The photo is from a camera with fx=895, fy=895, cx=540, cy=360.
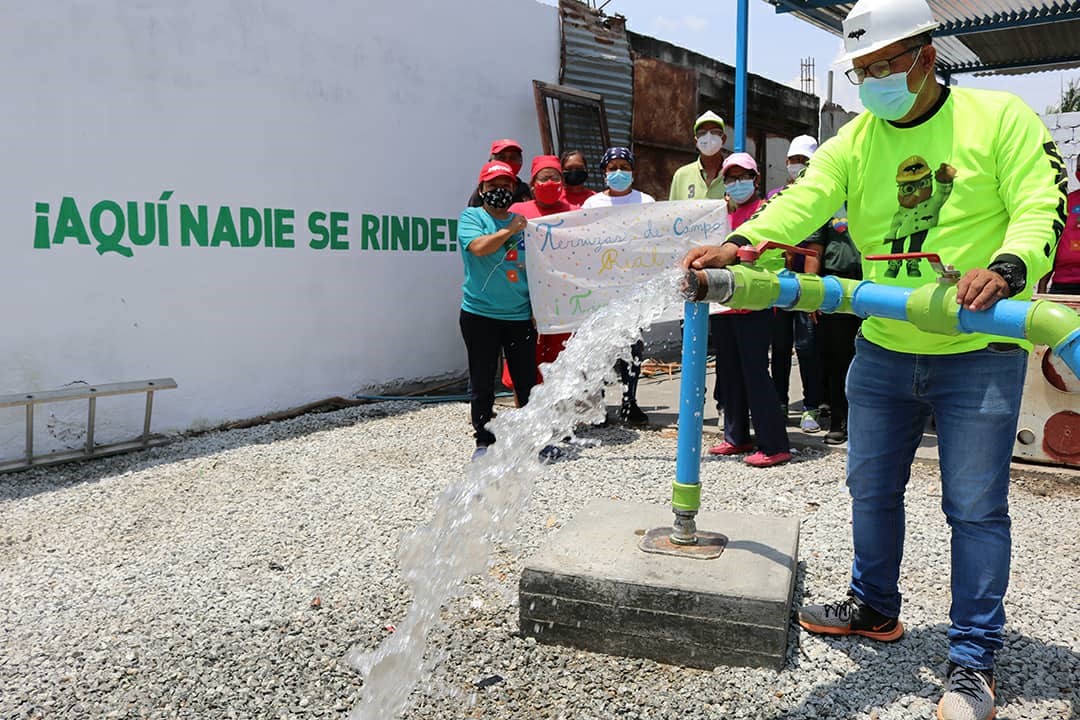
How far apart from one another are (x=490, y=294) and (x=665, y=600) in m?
2.77

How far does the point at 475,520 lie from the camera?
352 cm

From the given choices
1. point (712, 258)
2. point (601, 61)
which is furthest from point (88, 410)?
point (601, 61)

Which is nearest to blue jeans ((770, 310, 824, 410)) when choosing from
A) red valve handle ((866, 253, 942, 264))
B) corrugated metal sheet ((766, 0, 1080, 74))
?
corrugated metal sheet ((766, 0, 1080, 74))

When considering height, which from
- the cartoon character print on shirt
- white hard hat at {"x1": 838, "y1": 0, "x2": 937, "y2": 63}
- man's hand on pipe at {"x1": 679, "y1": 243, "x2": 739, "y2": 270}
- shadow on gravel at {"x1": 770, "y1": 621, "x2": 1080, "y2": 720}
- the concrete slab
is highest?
white hard hat at {"x1": 838, "y1": 0, "x2": 937, "y2": 63}

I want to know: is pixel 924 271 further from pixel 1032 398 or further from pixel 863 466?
pixel 1032 398

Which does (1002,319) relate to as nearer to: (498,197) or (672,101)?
(498,197)

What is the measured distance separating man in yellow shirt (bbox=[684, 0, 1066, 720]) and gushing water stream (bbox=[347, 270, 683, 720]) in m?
0.63

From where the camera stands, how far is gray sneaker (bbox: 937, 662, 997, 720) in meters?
2.51

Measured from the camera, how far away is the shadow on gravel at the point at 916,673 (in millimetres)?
2672

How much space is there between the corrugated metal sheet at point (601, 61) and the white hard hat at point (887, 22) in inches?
272

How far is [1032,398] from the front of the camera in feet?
16.5

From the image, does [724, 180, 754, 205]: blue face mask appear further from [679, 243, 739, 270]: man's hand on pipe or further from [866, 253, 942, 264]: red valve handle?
[866, 253, 942, 264]: red valve handle

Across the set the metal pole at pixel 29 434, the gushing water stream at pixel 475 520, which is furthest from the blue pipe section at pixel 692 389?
the metal pole at pixel 29 434

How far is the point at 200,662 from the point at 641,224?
404 cm
